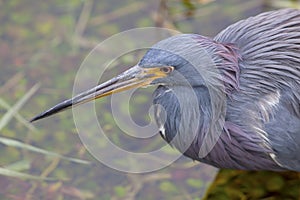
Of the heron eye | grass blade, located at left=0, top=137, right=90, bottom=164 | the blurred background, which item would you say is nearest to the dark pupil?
the heron eye

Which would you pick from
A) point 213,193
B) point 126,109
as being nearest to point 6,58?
point 126,109

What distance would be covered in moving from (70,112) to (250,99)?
1100 millimetres

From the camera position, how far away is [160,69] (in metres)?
2.33

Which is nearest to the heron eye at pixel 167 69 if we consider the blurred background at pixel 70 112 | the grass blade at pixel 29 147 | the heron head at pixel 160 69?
the heron head at pixel 160 69

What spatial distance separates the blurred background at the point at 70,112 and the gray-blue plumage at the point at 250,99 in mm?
373

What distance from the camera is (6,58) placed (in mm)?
3375

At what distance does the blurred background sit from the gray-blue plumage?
1.22 feet

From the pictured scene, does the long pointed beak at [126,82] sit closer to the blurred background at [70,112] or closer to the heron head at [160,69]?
the heron head at [160,69]

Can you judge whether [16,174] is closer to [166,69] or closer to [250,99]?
[166,69]

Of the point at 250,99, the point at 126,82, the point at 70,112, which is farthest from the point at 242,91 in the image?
the point at 70,112

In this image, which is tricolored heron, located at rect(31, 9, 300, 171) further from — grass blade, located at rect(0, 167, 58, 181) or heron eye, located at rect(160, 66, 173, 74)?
grass blade, located at rect(0, 167, 58, 181)

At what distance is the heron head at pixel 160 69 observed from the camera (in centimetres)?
231

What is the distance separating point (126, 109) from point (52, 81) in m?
0.42

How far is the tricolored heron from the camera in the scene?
2.37 metres
